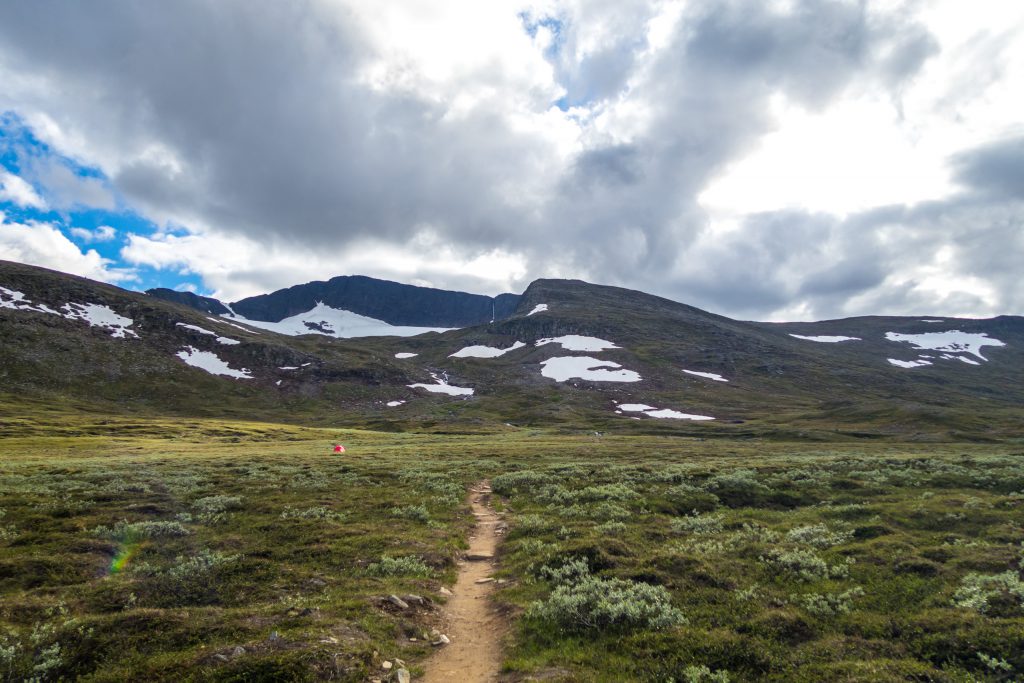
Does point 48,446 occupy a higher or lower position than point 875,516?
lower

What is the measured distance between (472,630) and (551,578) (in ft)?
11.5

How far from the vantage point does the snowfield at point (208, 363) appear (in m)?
165

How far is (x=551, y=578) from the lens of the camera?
1559 centimetres

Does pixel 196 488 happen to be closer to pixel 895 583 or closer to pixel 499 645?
pixel 499 645

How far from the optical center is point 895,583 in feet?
45.0

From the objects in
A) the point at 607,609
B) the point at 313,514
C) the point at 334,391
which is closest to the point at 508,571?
the point at 607,609

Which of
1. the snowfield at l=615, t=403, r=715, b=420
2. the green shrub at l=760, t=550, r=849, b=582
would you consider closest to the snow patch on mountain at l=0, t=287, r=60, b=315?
the snowfield at l=615, t=403, r=715, b=420

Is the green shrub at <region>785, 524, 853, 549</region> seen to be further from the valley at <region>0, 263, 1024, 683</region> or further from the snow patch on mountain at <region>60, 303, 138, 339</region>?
the snow patch on mountain at <region>60, 303, 138, 339</region>

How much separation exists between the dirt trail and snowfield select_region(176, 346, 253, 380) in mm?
173473

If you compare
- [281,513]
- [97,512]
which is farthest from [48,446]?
[281,513]

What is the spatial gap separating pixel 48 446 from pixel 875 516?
81670mm

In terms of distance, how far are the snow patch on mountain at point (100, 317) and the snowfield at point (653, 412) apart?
163914 mm

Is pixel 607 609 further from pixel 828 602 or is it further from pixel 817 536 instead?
pixel 817 536

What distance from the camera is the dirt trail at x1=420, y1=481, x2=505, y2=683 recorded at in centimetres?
1072
